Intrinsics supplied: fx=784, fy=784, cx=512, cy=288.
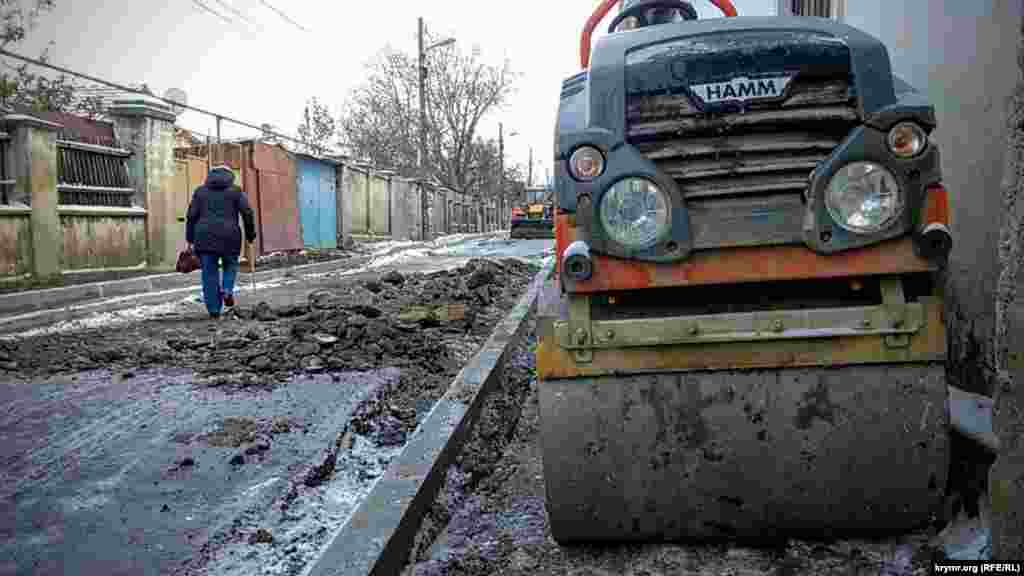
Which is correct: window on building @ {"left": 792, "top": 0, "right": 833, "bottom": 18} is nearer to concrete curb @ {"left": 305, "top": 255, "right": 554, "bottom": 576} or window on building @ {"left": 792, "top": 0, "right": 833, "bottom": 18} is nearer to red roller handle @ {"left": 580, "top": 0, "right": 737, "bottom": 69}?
red roller handle @ {"left": 580, "top": 0, "right": 737, "bottom": 69}

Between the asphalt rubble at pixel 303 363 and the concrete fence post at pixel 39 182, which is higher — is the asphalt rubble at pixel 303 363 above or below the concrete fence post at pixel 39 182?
below

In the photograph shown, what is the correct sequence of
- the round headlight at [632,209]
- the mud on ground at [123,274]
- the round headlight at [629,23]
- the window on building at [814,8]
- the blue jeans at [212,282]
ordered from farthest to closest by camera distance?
the mud on ground at [123,274], the blue jeans at [212,282], the window on building at [814,8], the round headlight at [629,23], the round headlight at [632,209]

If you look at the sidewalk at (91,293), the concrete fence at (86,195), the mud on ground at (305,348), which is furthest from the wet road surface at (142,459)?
the concrete fence at (86,195)

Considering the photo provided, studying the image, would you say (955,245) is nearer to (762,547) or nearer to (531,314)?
(762,547)

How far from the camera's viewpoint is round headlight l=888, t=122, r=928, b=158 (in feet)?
7.38

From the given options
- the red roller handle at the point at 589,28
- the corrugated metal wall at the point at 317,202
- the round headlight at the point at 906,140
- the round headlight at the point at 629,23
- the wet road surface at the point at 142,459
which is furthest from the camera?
the corrugated metal wall at the point at 317,202

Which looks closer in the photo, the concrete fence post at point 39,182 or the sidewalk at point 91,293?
the sidewalk at point 91,293

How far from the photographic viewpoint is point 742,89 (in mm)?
2393

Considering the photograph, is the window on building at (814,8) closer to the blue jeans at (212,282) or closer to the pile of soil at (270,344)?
the pile of soil at (270,344)

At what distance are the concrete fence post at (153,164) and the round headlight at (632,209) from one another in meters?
12.9

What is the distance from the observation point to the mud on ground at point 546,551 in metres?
2.39

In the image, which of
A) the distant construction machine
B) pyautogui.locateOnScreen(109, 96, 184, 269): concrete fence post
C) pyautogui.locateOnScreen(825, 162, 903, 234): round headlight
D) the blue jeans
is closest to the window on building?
pyautogui.locateOnScreen(825, 162, 903, 234): round headlight

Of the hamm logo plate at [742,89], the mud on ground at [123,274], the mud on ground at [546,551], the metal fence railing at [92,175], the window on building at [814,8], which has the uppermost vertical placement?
the window on building at [814,8]

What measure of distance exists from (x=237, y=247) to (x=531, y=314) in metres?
3.42
